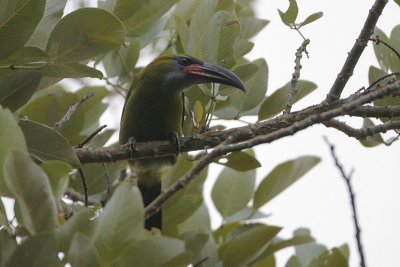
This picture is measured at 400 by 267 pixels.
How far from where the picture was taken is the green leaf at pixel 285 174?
10.6ft

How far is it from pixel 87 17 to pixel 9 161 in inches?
35.2

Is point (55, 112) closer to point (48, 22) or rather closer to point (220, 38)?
point (48, 22)

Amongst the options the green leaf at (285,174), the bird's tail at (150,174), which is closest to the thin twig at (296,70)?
the green leaf at (285,174)

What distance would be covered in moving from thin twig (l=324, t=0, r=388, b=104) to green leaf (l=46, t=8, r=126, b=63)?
757mm

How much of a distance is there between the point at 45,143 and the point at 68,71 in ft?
1.19

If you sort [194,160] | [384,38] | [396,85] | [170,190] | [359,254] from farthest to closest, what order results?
[194,160]
[384,38]
[396,85]
[359,254]
[170,190]

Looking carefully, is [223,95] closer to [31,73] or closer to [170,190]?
[31,73]

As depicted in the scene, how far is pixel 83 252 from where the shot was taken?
1.72 meters

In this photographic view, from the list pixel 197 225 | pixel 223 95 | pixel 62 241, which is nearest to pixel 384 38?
pixel 223 95

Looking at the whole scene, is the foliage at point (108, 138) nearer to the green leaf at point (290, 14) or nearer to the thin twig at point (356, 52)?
the green leaf at point (290, 14)

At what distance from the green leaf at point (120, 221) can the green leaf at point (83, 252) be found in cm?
4

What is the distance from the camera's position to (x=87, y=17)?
7.97 ft

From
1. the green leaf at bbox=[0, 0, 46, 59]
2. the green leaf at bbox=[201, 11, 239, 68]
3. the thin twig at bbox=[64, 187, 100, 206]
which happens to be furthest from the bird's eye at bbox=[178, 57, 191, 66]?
the green leaf at bbox=[0, 0, 46, 59]

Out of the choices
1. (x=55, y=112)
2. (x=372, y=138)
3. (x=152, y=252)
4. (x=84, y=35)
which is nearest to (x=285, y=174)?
(x=372, y=138)
